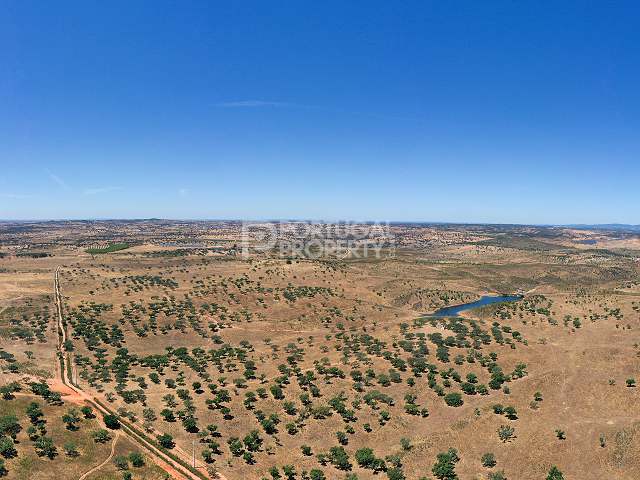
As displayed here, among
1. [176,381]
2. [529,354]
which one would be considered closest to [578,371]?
[529,354]

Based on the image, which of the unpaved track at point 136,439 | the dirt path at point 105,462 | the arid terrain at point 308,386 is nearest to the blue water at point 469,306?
the arid terrain at point 308,386

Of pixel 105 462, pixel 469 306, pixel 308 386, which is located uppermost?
pixel 105 462

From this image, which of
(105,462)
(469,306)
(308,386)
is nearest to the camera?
(105,462)

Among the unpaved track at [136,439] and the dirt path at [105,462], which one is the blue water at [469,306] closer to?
the unpaved track at [136,439]

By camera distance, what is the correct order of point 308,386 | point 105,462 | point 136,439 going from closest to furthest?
point 105,462
point 136,439
point 308,386

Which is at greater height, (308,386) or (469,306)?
(308,386)

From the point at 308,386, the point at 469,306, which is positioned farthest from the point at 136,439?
the point at 469,306

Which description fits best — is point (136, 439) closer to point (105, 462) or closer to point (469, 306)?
point (105, 462)

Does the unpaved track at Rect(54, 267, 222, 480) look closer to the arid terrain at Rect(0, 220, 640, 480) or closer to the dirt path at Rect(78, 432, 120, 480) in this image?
the arid terrain at Rect(0, 220, 640, 480)

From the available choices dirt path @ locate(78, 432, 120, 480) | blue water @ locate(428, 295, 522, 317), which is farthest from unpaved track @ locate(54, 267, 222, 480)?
blue water @ locate(428, 295, 522, 317)
